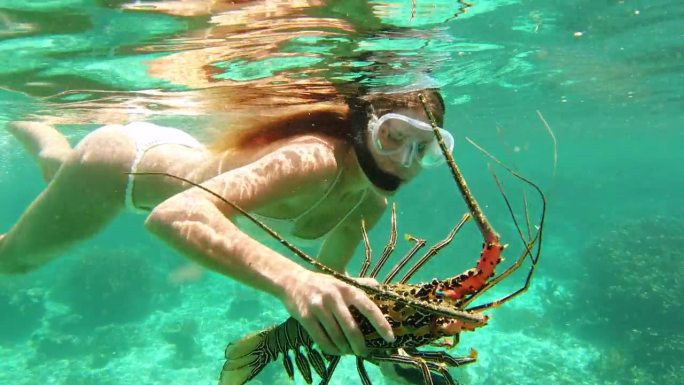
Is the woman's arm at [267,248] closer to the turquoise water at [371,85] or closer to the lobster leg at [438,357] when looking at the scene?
the lobster leg at [438,357]

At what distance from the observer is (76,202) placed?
14.5 ft

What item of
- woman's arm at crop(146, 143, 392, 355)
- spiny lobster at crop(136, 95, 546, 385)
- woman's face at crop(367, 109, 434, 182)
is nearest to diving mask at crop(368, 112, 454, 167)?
woman's face at crop(367, 109, 434, 182)

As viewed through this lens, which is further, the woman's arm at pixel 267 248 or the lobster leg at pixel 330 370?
the lobster leg at pixel 330 370

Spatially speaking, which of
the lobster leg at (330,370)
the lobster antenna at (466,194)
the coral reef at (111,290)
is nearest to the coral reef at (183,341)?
the coral reef at (111,290)

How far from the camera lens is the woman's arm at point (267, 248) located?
5.78 feet

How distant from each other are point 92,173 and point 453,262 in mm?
20440

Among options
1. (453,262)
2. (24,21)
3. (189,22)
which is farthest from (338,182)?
(453,262)

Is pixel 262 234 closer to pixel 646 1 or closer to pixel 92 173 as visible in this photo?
pixel 92 173

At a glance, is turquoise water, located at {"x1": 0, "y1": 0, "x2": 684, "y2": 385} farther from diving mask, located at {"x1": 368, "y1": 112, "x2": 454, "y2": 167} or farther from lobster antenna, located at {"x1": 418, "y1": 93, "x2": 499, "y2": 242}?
diving mask, located at {"x1": 368, "y1": 112, "x2": 454, "y2": 167}

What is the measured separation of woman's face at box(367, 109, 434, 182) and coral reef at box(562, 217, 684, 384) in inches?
518

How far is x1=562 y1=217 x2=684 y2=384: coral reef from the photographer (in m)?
13.4

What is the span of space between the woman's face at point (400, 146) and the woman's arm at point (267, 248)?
2.37ft

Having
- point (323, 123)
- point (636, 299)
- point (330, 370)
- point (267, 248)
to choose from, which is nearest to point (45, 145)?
point (323, 123)

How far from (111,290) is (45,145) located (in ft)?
45.6
